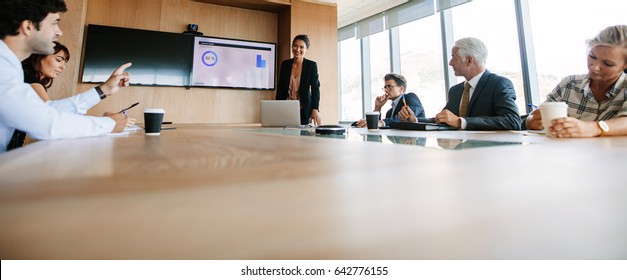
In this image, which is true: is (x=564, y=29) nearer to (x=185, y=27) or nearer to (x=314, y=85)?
(x=314, y=85)

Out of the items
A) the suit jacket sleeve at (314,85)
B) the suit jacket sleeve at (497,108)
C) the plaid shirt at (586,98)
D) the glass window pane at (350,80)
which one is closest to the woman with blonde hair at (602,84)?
the plaid shirt at (586,98)

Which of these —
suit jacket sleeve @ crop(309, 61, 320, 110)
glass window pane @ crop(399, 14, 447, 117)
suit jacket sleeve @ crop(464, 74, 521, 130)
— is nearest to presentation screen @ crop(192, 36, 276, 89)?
suit jacket sleeve @ crop(309, 61, 320, 110)

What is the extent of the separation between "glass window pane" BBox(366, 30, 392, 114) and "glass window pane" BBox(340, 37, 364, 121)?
0.97 feet

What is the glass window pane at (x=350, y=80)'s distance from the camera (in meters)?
5.45

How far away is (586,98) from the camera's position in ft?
4.58

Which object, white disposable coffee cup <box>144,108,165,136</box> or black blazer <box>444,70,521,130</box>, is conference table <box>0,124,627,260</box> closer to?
white disposable coffee cup <box>144,108,165,136</box>

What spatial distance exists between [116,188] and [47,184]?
1.9 inches

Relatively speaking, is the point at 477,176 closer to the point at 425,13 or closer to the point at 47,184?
Result: the point at 47,184

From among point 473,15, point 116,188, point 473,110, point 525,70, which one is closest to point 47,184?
point 116,188

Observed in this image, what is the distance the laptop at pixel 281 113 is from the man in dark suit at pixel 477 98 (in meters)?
0.68

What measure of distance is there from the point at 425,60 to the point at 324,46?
1656 millimetres

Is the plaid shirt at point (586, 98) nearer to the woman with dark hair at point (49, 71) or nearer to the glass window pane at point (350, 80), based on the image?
the woman with dark hair at point (49, 71)

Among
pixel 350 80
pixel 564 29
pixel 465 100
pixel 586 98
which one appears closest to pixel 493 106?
pixel 465 100

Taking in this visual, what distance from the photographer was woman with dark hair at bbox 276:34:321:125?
2691 millimetres
